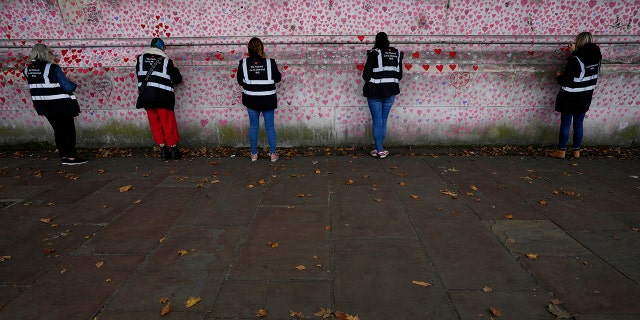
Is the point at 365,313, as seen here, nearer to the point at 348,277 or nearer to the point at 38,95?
the point at 348,277

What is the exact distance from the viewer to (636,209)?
434 centimetres

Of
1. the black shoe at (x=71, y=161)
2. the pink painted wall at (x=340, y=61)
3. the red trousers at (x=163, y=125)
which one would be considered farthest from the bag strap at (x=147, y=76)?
the black shoe at (x=71, y=161)

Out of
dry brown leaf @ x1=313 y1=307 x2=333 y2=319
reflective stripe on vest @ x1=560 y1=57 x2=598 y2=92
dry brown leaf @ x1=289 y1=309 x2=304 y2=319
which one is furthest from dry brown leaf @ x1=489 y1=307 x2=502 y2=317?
reflective stripe on vest @ x1=560 y1=57 x2=598 y2=92

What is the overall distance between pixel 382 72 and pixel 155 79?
4.07 m

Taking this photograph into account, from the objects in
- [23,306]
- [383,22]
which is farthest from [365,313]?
[383,22]

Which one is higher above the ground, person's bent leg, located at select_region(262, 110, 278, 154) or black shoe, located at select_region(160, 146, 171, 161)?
person's bent leg, located at select_region(262, 110, 278, 154)

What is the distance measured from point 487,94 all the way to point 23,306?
790cm

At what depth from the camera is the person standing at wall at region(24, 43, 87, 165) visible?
18.9 ft

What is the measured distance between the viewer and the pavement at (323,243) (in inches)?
107

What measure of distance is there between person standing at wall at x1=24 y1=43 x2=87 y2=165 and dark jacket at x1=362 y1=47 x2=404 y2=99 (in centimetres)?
528

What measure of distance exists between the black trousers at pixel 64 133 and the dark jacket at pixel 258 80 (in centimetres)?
341

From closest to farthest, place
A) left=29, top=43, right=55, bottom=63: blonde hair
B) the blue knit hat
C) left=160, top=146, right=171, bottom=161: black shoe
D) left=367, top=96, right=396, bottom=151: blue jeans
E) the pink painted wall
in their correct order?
left=29, top=43, right=55, bottom=63: blonde hair, the blue knit hat, left=367, top=96, right=396, bottom=151: blue jeans, left=160, top=146, right=171, bottom=161: black shoe, the pink painted wall

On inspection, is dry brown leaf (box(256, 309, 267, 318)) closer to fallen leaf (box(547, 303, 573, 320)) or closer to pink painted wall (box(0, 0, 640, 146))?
fallen leaf (box(547, 303, 573, 320))

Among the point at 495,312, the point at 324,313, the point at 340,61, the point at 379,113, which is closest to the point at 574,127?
the point at 379,113
